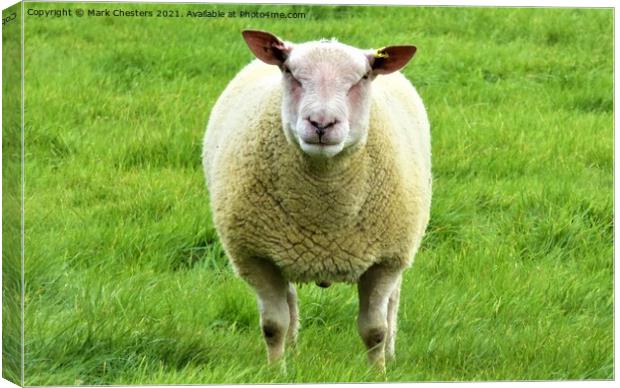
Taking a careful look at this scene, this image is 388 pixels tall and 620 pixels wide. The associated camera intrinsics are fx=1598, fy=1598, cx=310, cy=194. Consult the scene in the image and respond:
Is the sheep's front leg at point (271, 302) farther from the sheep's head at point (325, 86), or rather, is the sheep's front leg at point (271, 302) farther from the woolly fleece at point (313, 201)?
the sheep's head at point (325, 86)

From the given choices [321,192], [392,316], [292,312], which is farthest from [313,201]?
[392,316]

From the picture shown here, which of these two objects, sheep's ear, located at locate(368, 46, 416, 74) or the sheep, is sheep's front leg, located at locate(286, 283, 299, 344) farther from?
sheep's ear, located at locate(368, 46, 416, 74)

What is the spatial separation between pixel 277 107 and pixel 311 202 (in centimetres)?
40

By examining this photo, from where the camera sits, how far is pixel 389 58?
19.9ft

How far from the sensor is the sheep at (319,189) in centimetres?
596

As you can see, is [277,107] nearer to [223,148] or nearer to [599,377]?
[223,148]

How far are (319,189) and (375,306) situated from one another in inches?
23.3

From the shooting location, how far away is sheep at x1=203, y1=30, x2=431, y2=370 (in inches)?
235

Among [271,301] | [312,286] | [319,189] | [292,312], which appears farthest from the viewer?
[312,286]

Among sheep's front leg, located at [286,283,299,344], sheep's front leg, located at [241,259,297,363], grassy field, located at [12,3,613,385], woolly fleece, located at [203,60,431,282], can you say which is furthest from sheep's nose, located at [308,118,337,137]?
sheep's front leg, located at [286,283,299,344]

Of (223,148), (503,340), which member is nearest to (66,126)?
(223,148)

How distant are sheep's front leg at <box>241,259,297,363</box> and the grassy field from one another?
0.11 metres

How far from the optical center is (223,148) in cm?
659

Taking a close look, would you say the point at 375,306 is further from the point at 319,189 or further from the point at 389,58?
the point at 389,58
